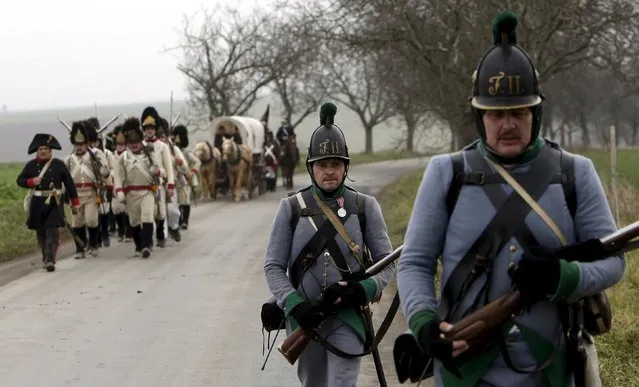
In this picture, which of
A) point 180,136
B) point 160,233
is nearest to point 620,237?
point 160,233

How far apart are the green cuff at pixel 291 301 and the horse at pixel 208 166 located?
22659 millimetres

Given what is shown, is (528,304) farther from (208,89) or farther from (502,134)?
(208,89)

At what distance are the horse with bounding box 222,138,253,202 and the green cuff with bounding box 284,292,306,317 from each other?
23.0 m

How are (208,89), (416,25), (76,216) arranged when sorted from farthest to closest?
1. (208,89)
2. (416,25)
3. (76,216)

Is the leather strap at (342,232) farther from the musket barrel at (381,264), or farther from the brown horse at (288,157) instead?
the brown horse at (288,157)

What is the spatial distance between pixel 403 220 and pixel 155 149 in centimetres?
464

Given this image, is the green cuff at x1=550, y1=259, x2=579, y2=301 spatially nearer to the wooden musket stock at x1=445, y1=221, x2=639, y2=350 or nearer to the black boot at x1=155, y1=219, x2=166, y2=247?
the wooden musket stock at x1=445, y1=221, x2=639, y2=350

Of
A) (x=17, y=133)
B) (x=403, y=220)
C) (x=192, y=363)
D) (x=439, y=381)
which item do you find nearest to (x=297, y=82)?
(x=17, y=133)

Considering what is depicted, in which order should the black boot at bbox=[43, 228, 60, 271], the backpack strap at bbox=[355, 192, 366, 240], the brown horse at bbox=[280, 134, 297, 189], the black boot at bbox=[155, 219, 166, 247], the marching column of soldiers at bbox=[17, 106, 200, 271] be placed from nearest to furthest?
the backpack strap at bbox=[355, 192, 366, 240] → the black boot at bbox=[43, 228, 60, 271] → the marching column of soldiers at bbox=[17, 106, 200, 271] → the black boot at bbox=[155, 219, 166, 247] → the brown horse at bbox=[280, 134, 297, 189]

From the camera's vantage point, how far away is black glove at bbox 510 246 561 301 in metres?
3.48

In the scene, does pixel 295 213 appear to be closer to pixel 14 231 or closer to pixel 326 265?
pixel 326 265

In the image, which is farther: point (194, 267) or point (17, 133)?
point (17, 133)

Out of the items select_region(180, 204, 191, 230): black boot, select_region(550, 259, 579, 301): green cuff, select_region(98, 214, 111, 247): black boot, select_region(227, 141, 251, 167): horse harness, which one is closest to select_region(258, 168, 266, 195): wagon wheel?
select_region(227, 141, 251, 167): horse harness

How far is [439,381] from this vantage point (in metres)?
3.89
